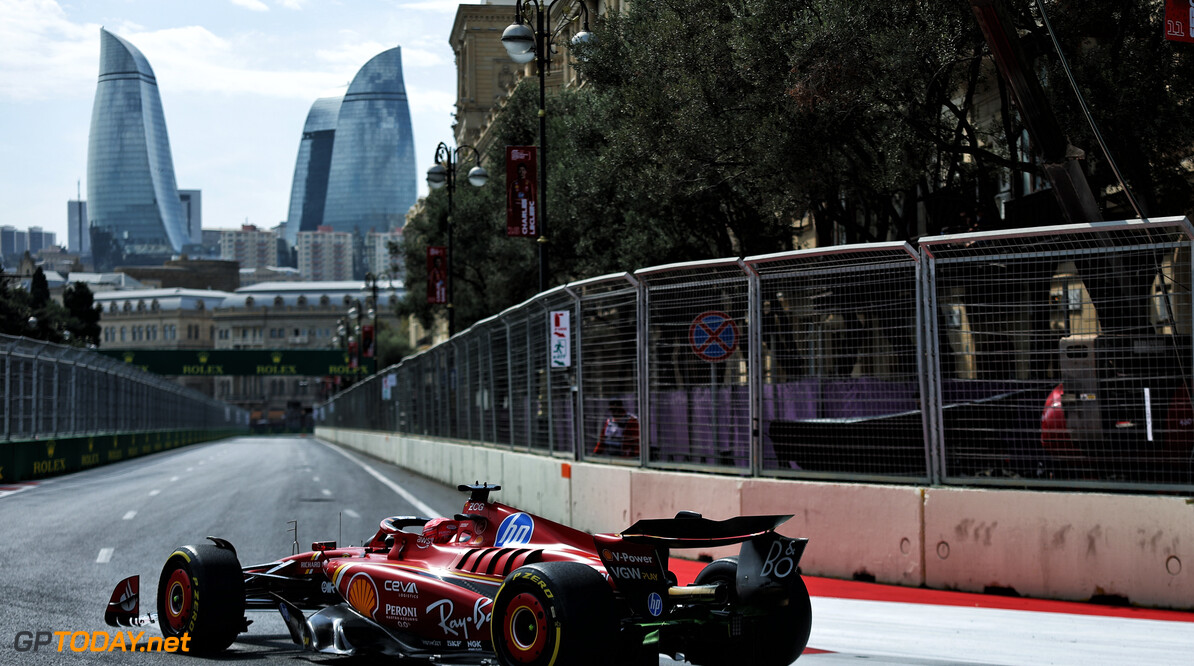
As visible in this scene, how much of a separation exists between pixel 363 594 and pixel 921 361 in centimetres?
469

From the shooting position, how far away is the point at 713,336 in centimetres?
1054

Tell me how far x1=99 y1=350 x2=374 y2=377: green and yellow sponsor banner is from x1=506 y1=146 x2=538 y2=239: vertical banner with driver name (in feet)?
226

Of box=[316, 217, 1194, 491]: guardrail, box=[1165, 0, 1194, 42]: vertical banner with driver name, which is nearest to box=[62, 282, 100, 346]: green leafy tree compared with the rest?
box=[316, 217, 1194, 491]: guardrail

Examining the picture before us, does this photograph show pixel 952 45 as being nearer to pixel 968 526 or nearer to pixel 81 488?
pixel 968 526

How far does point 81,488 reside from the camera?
824 inches

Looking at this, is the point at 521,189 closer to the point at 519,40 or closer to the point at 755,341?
the point at 519,40

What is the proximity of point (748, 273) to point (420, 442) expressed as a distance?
18381 mm

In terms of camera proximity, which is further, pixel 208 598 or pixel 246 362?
pixel 246 362

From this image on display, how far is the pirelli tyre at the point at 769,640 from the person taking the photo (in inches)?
196

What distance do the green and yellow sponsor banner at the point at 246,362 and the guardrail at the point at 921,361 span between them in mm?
81805

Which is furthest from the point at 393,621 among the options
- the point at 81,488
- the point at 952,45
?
the point at 81,488

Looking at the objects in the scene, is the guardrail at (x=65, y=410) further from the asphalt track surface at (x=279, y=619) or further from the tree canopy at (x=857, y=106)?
the tree canopy at (x=857, y=106)

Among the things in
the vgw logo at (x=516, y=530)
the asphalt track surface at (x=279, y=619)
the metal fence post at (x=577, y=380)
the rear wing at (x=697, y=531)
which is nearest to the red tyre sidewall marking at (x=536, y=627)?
the rear wing at (x=697, y=531)
